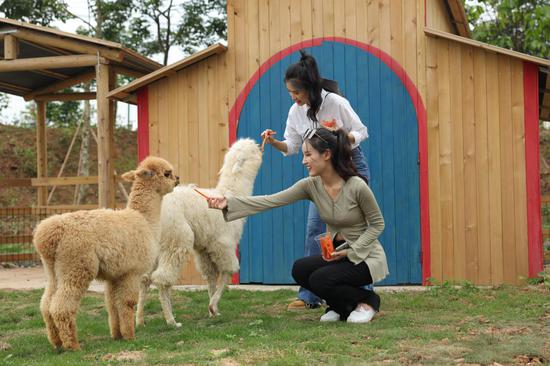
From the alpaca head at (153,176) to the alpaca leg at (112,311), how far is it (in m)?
0.79

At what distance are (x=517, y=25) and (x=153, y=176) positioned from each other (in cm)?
1492

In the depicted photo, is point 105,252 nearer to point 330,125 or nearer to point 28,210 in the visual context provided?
point 330,125

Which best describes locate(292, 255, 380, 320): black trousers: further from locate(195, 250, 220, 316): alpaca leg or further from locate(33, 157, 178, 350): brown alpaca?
locate(33, 157, 178, 350): brown alpaca

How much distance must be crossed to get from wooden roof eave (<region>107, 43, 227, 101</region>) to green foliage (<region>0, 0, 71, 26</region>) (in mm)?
13286

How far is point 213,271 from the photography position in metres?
6.66

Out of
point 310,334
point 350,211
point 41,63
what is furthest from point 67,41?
point 310,334

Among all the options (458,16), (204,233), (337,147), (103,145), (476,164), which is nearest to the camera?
(337,147)

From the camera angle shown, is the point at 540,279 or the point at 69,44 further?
the point at 69,44

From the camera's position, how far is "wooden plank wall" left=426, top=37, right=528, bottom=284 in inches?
307

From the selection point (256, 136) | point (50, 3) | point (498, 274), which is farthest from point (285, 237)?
point (50, 3)

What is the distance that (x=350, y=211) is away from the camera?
558 cm

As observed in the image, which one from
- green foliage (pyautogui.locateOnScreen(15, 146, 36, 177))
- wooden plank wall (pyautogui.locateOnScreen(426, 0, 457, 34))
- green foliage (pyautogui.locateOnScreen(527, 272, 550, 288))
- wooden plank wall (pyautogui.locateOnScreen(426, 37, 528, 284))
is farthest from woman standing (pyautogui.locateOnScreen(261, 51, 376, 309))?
green foliage (pyautogui.locateOnScreen(15, 146, 36, 177))

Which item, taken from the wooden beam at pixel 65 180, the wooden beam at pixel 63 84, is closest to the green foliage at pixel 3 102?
the wooden beam at pixel 63 84

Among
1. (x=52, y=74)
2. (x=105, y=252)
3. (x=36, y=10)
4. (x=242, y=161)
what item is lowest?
(x=105, y=252)
